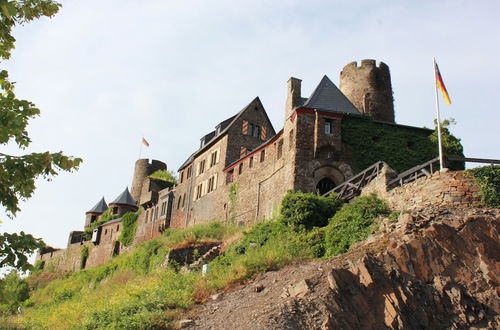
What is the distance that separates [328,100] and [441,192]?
13.5 metres

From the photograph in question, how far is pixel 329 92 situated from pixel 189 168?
20625mm

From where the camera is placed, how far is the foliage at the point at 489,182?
18188 mm

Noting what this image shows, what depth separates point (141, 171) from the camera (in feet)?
232

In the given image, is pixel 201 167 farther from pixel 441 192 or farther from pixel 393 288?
pixel 393 288

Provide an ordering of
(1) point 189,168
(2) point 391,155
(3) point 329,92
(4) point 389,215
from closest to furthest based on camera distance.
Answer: (4) point 389,215, (2) point 391,155, (3) point 329,92, (1) point 189,168

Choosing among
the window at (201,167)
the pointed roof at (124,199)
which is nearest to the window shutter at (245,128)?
the window at (201,167)

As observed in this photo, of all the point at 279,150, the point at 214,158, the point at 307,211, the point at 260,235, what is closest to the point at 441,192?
the point at 307,211

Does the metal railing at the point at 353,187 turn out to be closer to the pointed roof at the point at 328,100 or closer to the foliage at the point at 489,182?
the foliage at the point at 489,182

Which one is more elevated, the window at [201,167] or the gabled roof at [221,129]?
the gabled roof at [221,129]

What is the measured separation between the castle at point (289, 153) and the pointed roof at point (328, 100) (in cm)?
6

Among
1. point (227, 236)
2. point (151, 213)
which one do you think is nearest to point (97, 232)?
point (151, 213)

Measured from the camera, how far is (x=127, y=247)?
5212 centimetres

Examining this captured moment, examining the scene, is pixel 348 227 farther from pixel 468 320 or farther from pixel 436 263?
pixel 468 320

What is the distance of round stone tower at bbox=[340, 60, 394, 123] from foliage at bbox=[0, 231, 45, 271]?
28.2 metres
